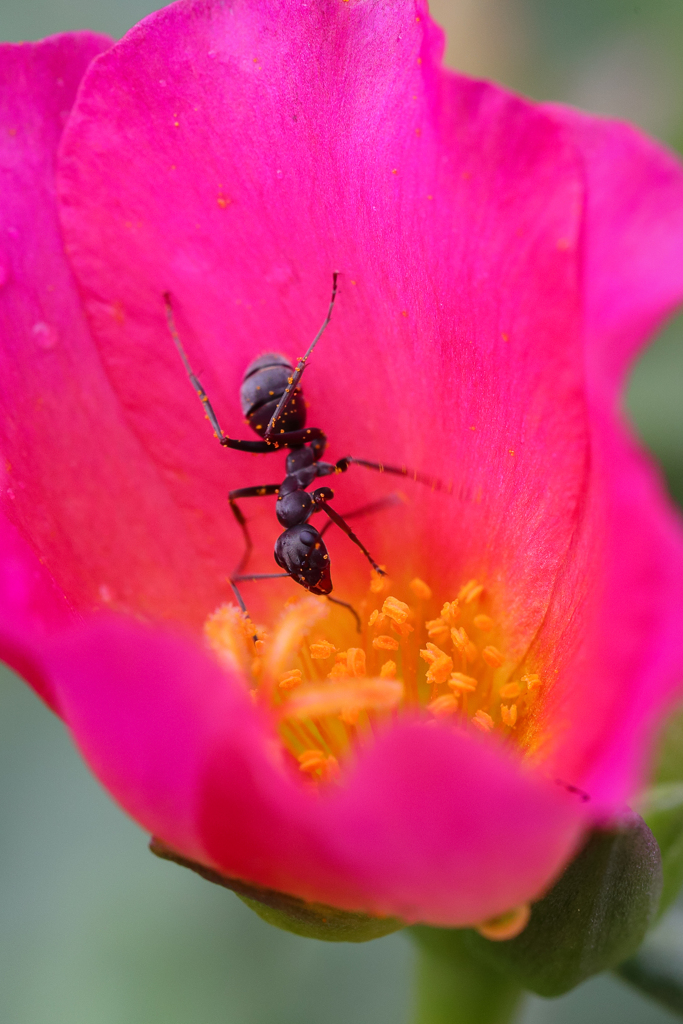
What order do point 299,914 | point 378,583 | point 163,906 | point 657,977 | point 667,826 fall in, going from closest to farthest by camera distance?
1. point 299,914
2. point 667,826
3. point 657,977
4. point 378,583
5. point 163,906

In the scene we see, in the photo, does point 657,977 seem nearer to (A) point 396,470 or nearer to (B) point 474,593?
(B) point 474,593

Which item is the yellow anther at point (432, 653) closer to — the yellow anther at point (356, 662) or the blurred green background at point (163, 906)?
the yellow anther at point (356, 662)

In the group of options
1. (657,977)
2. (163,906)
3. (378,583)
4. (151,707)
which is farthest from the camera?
(163,906)

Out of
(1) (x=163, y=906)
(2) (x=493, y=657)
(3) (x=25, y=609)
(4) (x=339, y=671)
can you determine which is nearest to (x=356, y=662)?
(4) (x=339, y=671)

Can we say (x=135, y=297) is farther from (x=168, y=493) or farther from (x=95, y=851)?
(x=95, y=851)

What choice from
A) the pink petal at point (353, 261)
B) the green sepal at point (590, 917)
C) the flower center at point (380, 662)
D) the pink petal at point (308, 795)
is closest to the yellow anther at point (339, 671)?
the flower center at point (380, 662)

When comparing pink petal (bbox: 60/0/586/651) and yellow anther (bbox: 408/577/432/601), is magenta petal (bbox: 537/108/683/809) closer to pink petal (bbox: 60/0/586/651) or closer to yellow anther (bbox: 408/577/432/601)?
pink petal (bbox: 60/0/586/651)
